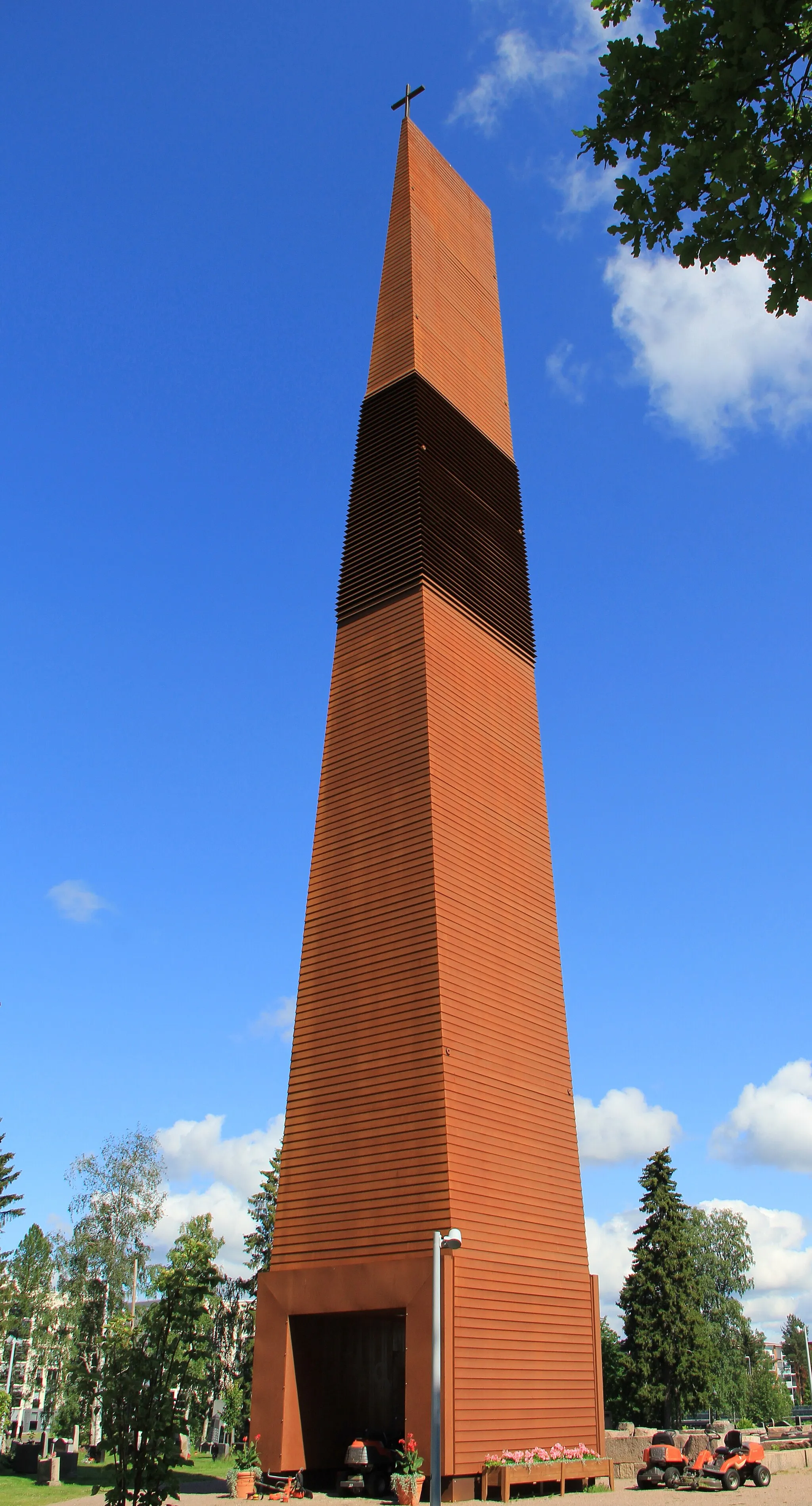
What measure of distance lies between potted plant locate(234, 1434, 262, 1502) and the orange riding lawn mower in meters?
6.72

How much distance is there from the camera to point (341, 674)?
2395 centimetres

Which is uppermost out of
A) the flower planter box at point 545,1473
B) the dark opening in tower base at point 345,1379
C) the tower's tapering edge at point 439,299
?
the tower's tapering edge at point 439,299

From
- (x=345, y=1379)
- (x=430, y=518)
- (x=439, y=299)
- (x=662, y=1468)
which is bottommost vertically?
(x=662, y=1468)

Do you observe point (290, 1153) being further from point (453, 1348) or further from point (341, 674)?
point (341, 674)

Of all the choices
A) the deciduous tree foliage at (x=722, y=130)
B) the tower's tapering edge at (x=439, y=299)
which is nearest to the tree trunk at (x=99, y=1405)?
the tower's tapering edge at (x=439, y=299)

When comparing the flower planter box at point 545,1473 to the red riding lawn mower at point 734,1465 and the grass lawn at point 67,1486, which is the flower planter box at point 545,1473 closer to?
the red riding lawn mower at point 734,1465

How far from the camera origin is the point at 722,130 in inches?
282

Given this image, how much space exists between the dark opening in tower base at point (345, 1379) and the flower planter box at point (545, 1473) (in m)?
2.62

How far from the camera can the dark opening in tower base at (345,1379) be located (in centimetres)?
1912

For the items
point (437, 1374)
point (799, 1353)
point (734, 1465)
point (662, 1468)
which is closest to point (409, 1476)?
point (437, 1374)

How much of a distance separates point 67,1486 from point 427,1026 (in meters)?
17.1

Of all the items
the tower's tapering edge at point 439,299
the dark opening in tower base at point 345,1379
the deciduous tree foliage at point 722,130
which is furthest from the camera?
the tower's tapering edge at point 439,299

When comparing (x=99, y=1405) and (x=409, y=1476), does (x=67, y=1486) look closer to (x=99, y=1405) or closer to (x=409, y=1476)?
(x=99, y=1405)

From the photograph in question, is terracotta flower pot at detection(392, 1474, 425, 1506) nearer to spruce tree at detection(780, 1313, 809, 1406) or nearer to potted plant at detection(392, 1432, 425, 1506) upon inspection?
potted plant at detection(392, 1432, 425, 1506)
